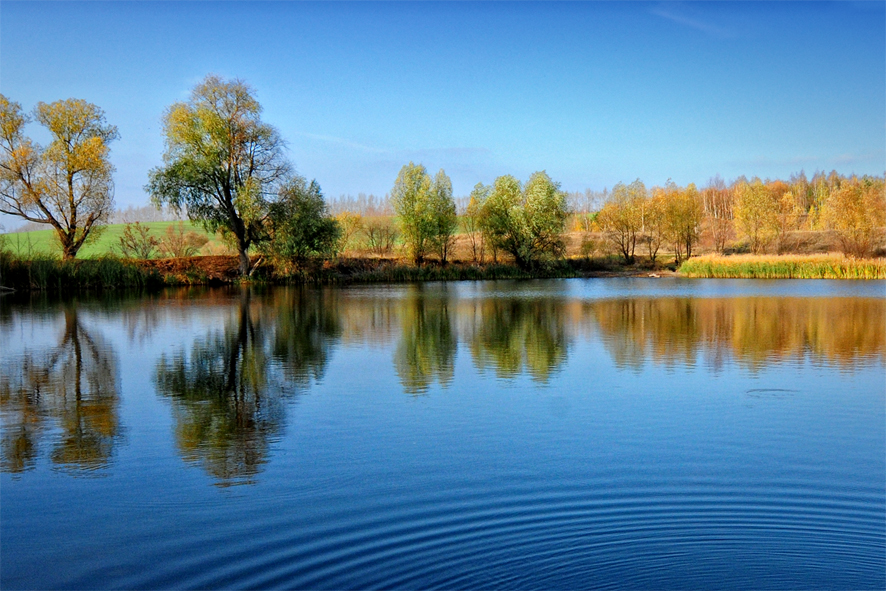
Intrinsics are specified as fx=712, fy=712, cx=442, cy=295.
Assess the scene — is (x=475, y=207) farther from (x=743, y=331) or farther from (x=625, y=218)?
(x=743, y=331)

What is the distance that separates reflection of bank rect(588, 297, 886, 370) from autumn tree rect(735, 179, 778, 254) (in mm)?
47812

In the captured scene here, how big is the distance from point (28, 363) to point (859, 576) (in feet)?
43.0

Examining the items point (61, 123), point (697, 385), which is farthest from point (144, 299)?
point (697, 385)

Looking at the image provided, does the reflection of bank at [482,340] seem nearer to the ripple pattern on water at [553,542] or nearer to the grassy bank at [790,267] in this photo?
the ripple pattern on water at [553,542]

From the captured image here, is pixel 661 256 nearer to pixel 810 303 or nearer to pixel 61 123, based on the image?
pixel 810 303

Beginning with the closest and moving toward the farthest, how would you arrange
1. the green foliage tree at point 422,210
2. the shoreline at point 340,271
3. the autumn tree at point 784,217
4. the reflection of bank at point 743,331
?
A: the reflection of bank at point 743,331
the shoreline at point 340,271
the green foliage tree at point 422,210
the autumn tree at point 784,217

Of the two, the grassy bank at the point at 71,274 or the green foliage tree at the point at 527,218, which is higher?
the green foliage tree at the point at 527,218

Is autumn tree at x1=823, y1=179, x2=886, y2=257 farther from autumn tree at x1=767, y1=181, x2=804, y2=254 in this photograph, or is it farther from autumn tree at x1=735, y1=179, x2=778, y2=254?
autumn tree at x1=767, y1=181, x2=804, y2=254

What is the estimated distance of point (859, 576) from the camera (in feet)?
14.6

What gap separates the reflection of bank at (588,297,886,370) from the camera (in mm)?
13266

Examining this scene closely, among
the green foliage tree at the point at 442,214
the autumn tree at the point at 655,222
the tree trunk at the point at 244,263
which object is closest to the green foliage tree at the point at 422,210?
the green foliage tree at the point at 442,214

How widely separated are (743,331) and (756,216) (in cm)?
6010

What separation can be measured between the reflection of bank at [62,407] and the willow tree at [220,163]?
90.3 ft

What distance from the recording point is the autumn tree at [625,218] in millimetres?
70750
